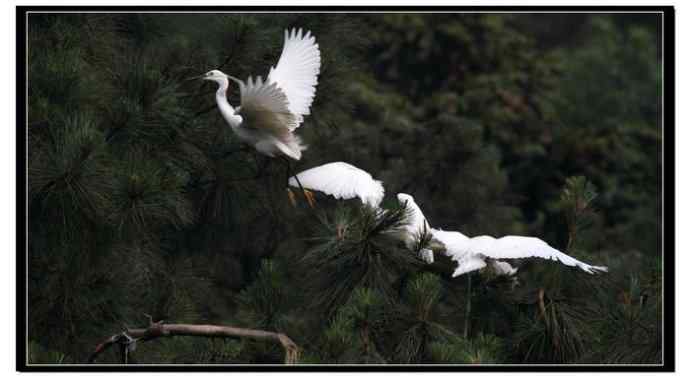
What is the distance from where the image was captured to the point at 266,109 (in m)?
3.08

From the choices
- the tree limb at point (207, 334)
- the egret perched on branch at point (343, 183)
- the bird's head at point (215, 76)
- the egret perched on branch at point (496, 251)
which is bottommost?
the tree limb at point (207, 334)

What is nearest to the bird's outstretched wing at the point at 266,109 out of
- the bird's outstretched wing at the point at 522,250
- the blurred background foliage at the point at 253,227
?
the blurred background foliage at the point at 253,227

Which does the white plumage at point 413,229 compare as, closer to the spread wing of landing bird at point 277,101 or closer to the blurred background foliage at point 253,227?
the blurred background foliage at point 253,227

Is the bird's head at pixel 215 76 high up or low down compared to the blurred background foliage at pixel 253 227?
up

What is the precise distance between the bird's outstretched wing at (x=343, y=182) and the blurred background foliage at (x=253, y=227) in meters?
0.14

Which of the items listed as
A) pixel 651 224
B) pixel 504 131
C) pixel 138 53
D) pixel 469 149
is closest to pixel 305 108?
pixel 138 53

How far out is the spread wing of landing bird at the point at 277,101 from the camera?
3.03m

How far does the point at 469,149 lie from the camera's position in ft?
16.7

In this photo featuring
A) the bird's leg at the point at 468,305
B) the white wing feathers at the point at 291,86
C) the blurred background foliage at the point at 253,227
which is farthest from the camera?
the white wing feathers at the point at 291,86

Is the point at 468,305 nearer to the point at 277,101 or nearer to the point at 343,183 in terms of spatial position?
the point at 343,183

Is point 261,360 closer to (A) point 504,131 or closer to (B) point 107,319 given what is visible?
(B) point 107,319

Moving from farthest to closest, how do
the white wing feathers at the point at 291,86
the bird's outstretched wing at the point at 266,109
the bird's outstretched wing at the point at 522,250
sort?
the white wing feathers at the point at 291,86 → the bird's outstretched wing at the point at 266,109 → the bird's outstretched wing at the point at 522,250

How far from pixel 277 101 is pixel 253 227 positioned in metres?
1.16

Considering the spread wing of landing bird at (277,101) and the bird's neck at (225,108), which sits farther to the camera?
the bird's neck at (225,108)
